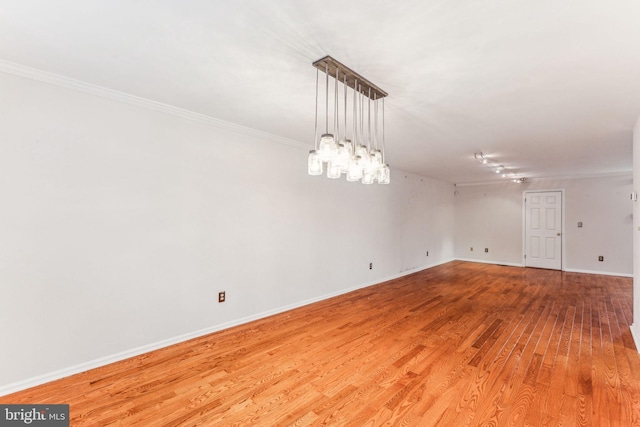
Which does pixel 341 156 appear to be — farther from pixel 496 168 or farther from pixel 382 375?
pixel 496 168

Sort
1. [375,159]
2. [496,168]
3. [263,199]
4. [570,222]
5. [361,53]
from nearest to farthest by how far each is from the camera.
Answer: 1. [361,53]
2. [375,159]
3. [263,199]
4. [496,168]
5. [570,222]

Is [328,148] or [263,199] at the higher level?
[328,148]

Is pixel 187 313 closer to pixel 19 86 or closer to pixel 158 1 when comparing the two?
pixel 19 86

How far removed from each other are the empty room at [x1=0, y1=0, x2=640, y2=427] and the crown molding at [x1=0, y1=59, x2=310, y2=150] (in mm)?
14

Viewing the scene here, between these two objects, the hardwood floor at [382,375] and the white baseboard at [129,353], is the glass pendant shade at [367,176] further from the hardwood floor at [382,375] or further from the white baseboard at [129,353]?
the white baseboard at [129,353]

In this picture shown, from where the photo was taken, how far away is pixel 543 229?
23.2 ft

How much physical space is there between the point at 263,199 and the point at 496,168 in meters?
4.85

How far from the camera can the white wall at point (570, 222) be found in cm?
617

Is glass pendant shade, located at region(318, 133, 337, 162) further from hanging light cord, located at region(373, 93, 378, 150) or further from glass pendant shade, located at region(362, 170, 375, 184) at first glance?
hanging light cord, located at region(373, 93, 378, 150)

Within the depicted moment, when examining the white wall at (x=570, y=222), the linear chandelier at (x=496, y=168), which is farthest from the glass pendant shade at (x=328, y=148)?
the white wall at (x=570, y=222)

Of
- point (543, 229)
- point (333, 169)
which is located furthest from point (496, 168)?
point (333, 169)

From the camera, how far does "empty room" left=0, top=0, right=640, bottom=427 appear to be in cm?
167

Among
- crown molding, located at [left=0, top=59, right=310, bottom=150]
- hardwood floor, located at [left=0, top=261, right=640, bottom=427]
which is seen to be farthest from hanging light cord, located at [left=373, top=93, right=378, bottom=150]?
hardwood floor, located at [left=0, top=261, right=640, bottom=427]

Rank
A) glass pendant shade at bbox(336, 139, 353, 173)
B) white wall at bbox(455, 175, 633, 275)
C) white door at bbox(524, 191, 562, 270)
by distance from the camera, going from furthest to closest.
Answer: white door at bbox(524, 191, 562, 270), white wall at bbox(455, 175, 633, 275), glass pendant shade at bbox(336, 139, 353, 173)
